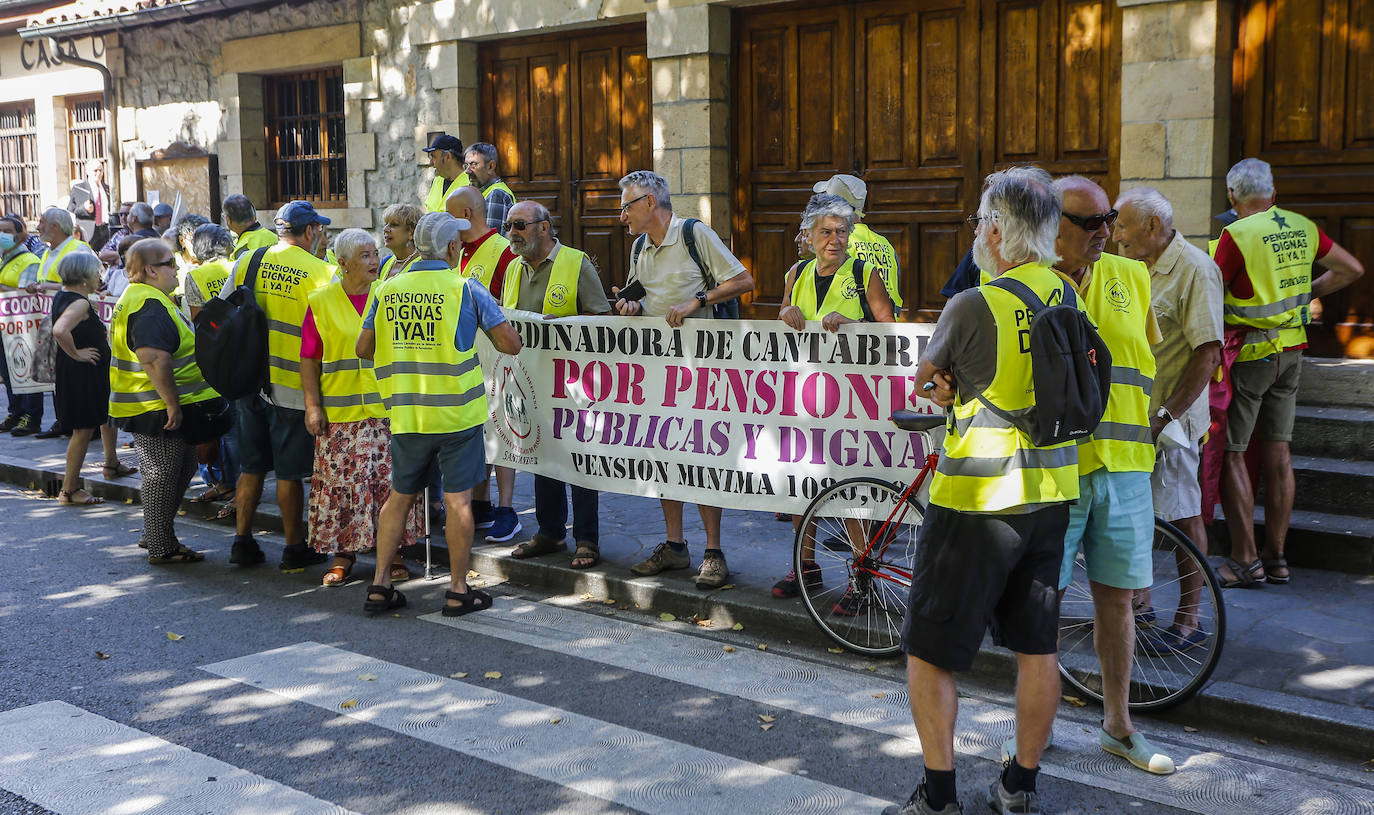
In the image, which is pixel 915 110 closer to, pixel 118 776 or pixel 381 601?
pixel 381 601

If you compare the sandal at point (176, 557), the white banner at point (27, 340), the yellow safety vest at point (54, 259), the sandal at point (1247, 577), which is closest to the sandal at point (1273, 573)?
the sandal at point (1247, 577)

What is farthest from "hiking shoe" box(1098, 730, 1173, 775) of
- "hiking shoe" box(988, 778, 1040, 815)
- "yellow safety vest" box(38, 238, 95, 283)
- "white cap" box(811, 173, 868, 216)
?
"yellow safety vest" box(38, 238, 95, 283)

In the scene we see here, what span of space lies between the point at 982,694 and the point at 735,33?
23.9ft

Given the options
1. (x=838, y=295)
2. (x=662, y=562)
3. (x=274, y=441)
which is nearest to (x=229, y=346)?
(x=274, y=441)

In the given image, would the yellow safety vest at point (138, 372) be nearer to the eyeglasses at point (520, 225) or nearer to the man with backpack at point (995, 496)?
the eyeglasses at point (520, 225)

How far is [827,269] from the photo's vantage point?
6211 millimetres

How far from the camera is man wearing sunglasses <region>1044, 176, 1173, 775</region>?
165 inches

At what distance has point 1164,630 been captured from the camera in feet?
17.1

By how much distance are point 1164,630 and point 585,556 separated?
3.13m

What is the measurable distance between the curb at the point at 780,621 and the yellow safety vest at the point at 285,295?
1.33m

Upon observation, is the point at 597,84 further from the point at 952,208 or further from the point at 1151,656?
the point at 1151,656

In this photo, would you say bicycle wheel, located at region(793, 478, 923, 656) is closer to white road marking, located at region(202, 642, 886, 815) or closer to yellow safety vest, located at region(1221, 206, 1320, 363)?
white road marking, located at region(202, 642, 886, 815)

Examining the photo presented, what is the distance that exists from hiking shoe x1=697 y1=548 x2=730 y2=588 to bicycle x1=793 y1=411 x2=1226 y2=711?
57 centimetres

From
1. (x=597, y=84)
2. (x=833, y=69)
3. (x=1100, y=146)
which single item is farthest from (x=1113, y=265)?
(x=597, y=84)
